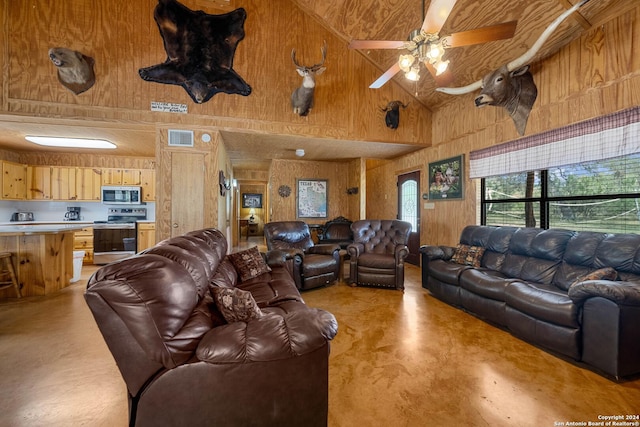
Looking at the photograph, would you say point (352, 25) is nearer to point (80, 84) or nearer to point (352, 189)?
point (352, 189)

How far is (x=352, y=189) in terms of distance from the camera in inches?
249

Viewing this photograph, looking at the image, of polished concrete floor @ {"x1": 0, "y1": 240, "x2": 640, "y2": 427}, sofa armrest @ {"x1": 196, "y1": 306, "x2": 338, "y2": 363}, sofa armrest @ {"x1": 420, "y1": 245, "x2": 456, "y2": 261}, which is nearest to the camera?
sofa armrest @ {"x1": 196, "y1": 306, "x2": 338, "y2": 363}

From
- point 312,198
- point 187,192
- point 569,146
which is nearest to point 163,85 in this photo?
point 187,192

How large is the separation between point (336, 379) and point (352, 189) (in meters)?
4.93

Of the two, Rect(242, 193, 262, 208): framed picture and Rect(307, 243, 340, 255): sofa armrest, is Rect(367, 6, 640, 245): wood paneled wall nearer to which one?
Rect(307, 243, 340, 255): sofa armrest

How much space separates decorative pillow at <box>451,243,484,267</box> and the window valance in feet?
4.08

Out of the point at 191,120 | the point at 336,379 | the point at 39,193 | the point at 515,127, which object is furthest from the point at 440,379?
the point at 39,193

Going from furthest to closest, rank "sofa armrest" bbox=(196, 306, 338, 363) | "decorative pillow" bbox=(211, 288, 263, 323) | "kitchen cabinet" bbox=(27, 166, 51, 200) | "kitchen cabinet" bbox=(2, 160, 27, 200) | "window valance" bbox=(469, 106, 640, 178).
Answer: "kitchen cabinet" bbox=(27, 166, 51, 200)
"kitchen cabinet" bbox=(2, 160, 27, 200)
"window valance" bbox=(469, 106, 640, 178)
"decorative pillow" bbox=(211, 288, 263, 323)
"sofa armrest" bbox=(196, 306, 338, 363)

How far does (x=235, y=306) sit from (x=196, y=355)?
0.97ft

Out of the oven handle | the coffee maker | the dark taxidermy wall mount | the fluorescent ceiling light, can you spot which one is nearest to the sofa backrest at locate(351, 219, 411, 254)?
the dark taxidermy wall mount

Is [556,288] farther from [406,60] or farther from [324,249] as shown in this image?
[324,249]

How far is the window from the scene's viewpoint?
2582mm

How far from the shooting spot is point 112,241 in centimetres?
527

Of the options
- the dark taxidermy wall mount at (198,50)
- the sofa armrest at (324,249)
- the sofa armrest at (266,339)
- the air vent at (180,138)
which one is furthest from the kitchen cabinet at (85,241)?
the sofa armrest at (266,339)
